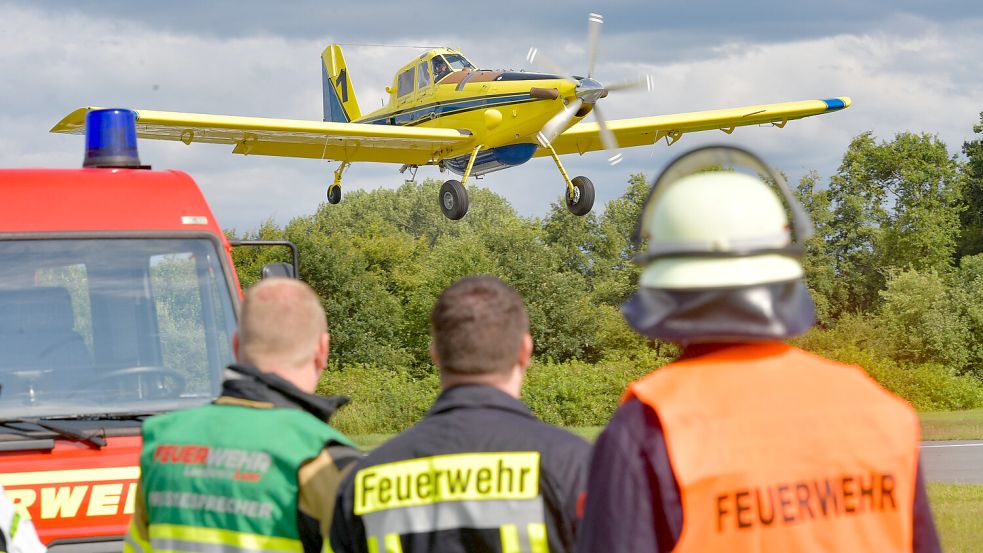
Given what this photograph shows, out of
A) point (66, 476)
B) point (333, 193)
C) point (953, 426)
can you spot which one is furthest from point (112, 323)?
point (333, 193)

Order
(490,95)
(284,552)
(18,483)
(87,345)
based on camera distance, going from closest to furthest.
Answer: (284,552) < (18,483) < (87,345) < (490,95)

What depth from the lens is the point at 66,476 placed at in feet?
15.8

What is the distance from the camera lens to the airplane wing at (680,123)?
3671 cm

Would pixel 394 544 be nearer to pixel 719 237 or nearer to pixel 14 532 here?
pixel 719 237

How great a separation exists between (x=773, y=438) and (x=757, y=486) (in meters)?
0.08

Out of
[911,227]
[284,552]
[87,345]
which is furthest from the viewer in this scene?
[911,227]

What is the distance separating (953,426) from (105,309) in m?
26.0

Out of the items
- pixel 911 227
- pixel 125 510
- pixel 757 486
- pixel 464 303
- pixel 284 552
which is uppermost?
pixel 464 303

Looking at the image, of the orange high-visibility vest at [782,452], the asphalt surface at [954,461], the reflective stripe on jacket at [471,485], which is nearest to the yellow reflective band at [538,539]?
the reflective stripe on jacket at [471,485]

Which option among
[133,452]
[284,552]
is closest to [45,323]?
[133,452]

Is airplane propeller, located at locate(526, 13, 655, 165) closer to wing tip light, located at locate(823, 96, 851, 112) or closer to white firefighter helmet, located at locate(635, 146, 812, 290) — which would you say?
wing tip light, located at locate(823, 96, 851, 112)

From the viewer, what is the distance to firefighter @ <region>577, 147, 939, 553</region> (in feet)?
6.29

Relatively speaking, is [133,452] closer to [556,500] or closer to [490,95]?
[556,500]

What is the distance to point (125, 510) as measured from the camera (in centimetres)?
486
